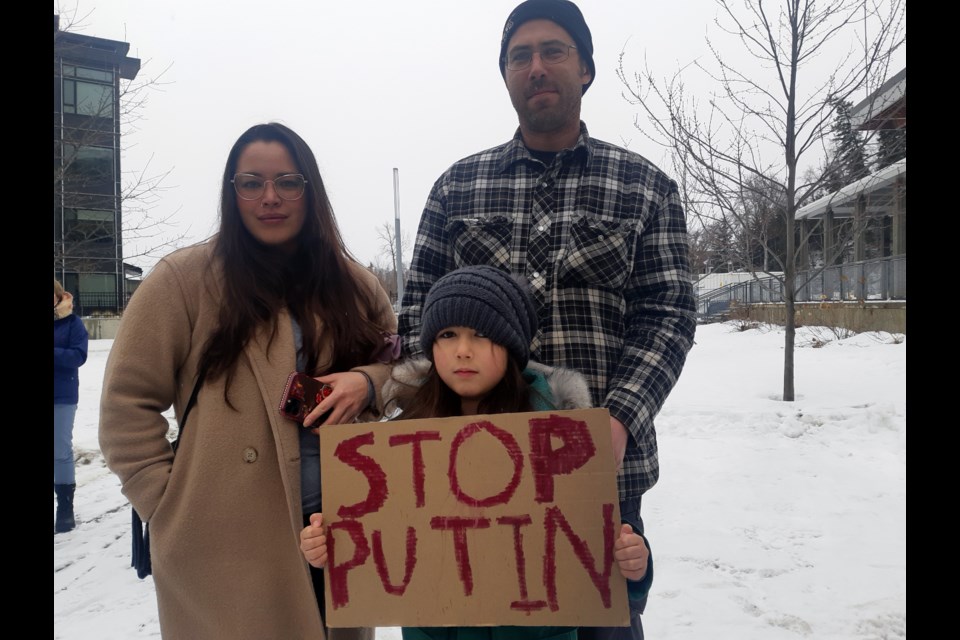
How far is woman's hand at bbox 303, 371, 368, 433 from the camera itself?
1842mm

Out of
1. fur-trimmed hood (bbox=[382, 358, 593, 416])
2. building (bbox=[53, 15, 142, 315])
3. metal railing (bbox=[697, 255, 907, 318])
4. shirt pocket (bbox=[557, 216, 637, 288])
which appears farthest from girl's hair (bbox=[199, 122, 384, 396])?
building (bbox=[53, 15, 142, 315])

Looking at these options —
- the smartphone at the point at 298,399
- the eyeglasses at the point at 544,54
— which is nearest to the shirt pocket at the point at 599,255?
the eyeglasses at the point at 544,54

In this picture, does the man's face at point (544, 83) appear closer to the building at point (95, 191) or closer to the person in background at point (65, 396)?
the person in background at point (65, 396)

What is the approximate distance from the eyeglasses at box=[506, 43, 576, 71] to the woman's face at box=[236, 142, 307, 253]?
83cm

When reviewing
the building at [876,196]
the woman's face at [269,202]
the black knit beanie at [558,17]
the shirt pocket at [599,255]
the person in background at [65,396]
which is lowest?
the person in background at [65,396]

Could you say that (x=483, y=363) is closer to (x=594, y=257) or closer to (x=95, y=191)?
(x=594, y=257)

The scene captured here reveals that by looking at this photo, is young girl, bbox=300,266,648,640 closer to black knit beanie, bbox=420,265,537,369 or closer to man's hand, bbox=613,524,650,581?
black knit beanie, bbox=420,265,537,369

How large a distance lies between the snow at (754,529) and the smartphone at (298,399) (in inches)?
69.3

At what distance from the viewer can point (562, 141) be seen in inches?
81.2

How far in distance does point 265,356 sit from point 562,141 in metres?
1.23

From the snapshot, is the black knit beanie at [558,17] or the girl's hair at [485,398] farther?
the black knit beanie at [558,17]

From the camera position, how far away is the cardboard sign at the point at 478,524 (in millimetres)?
1461
